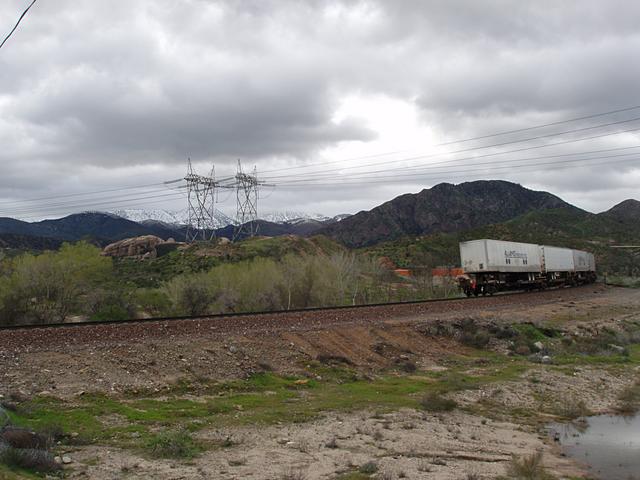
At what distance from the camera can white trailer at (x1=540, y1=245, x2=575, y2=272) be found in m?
55.1

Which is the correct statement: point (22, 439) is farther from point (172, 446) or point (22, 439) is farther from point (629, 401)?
point (629, 401)

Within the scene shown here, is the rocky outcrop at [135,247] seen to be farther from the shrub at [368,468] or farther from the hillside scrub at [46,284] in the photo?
the shrub at [368,468]

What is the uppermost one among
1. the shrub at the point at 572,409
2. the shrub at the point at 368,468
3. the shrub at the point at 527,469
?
the shrub at the point at 368,468

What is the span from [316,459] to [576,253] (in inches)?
2431

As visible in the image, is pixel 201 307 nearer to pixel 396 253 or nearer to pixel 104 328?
pixel 104 328

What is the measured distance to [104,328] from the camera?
62.6 feet

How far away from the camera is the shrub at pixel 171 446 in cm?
1038

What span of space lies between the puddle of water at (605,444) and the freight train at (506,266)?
27.5m

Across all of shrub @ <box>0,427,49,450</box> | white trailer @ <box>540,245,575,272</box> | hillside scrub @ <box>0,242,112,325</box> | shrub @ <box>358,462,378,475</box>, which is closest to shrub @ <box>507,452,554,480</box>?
shrub @ <box>358,462,378,475</box>

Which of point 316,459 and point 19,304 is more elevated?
point 19,304

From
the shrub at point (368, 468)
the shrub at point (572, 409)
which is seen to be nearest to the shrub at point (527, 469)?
the shrub at point (368, 468)

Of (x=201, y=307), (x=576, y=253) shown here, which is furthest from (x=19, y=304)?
(x=576, y=253)

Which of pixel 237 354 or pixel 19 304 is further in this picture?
pixel 19 304

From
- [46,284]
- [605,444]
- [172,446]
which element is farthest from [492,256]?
[172,446]
